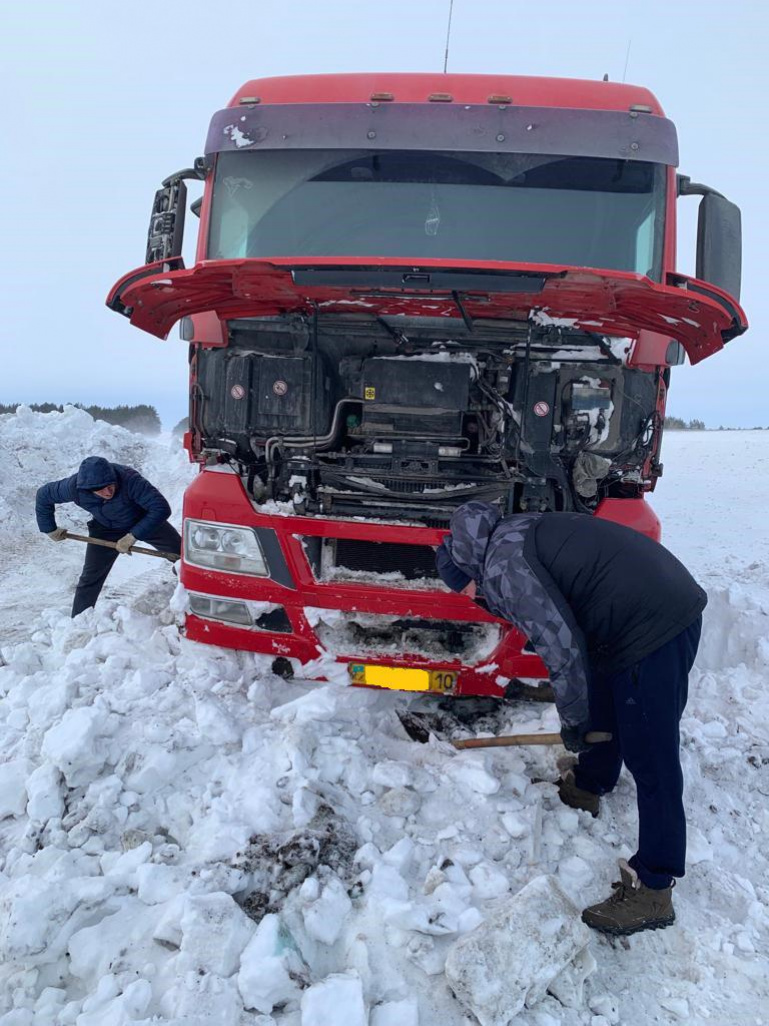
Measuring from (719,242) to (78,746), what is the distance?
3.80m

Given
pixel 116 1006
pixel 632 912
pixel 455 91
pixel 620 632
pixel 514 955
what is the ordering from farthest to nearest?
pixel 455 91 < pixel 620 632 < pixel 632 912 < pixel 514 955 < pixel 116 1006

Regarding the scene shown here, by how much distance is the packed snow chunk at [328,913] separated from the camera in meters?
2.09

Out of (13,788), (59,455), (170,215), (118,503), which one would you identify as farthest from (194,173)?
(59,455)

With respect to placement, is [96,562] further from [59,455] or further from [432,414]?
[59,455]

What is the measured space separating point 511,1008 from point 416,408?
8.05ft

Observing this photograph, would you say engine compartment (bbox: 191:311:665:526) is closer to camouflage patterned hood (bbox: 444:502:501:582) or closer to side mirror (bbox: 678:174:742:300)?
side mirror (bbox: 678:174:742:300)

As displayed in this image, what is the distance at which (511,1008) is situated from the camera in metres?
1.89

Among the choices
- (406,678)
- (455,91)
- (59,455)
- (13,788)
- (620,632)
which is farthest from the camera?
(59,455)

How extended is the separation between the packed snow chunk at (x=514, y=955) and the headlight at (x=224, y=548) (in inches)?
70.6

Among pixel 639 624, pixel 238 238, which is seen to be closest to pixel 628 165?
pixel 238 238

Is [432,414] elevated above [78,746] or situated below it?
above

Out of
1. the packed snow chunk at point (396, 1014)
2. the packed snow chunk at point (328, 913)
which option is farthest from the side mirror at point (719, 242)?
the packed snow chunk at point (396, 1014)

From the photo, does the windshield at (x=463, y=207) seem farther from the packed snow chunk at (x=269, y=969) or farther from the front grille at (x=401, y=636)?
the packed snow chunk at (x=269, y=969)

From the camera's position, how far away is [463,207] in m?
3.48
